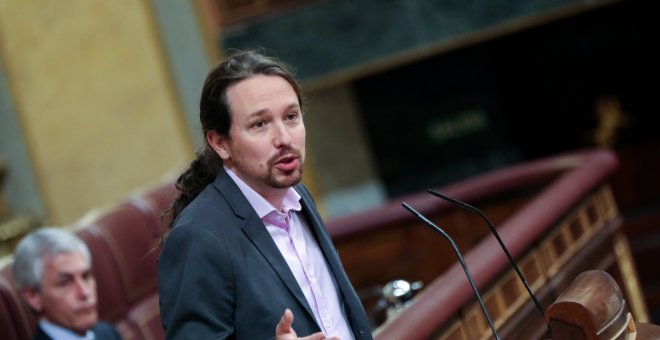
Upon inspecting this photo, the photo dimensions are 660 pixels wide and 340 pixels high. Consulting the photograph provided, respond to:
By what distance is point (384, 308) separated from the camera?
3314mm

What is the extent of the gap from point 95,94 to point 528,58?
2.62 meters

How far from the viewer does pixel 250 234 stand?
181cm

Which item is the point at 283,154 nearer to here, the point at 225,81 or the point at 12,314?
the point at 225,81

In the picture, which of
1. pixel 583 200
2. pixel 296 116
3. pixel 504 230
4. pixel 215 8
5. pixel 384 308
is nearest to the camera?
pixel 296 116

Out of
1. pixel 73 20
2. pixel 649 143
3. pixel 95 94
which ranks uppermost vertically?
pixel 73 20

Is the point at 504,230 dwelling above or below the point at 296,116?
below

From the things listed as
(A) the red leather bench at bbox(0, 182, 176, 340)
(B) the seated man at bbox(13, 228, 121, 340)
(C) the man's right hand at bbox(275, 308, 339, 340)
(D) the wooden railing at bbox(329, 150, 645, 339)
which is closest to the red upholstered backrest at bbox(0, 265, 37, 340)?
(B) the seated man at bbox(13, 228, 121, 340)

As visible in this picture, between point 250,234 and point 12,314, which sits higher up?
point 250,234

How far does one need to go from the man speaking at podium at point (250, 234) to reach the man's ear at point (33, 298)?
1345mm

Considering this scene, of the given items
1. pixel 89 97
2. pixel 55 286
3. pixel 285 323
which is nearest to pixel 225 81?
pixel 285 323

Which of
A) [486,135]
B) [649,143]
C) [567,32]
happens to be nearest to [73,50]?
[486,135]

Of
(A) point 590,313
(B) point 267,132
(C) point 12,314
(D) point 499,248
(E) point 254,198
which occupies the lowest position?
(D) point 499,248

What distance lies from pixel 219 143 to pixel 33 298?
1.48m

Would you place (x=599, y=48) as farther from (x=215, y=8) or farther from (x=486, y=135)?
(x=215, y=8)
